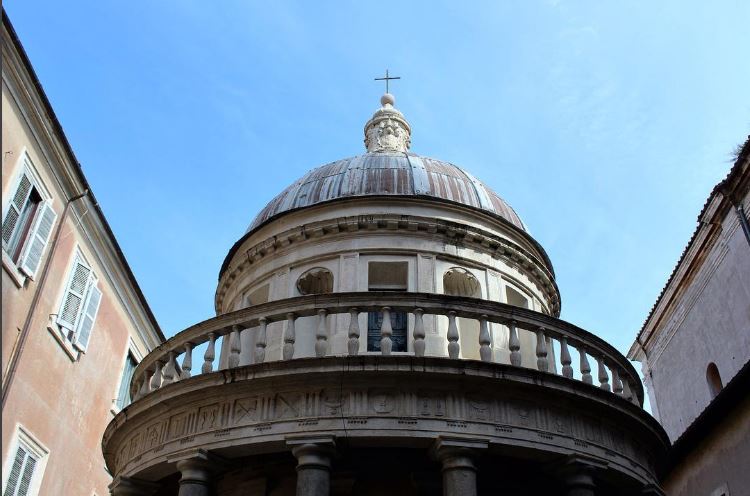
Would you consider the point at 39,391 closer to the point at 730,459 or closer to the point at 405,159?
the point at 405,159

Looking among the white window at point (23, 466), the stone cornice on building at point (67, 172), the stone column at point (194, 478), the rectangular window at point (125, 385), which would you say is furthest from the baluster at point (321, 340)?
the rectangular window at point (125, 385)

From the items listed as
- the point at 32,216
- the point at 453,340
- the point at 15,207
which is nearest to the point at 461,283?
the point at 453,340

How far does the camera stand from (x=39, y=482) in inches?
603

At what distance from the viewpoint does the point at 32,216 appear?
15047 mm

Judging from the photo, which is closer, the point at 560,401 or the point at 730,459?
the point at 560,401

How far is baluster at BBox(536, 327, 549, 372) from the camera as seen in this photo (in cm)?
1083

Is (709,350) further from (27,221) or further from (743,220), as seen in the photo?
(27,221)

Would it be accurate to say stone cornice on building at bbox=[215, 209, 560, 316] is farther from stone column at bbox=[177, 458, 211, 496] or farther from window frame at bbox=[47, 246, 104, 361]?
stone column at bbox=[177, 458, 211, 496]

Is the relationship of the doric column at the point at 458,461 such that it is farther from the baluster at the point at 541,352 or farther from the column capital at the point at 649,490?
the column capital at the point at 649,490

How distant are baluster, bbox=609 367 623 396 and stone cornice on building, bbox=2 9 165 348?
1223cm

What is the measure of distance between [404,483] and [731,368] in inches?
539

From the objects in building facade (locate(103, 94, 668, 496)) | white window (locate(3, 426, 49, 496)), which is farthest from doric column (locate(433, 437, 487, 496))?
white window (locate(3, 426, 49, 496))

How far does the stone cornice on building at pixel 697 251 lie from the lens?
1870 centimetres

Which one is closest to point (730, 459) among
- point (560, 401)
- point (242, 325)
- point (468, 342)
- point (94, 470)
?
point (468, 342)
